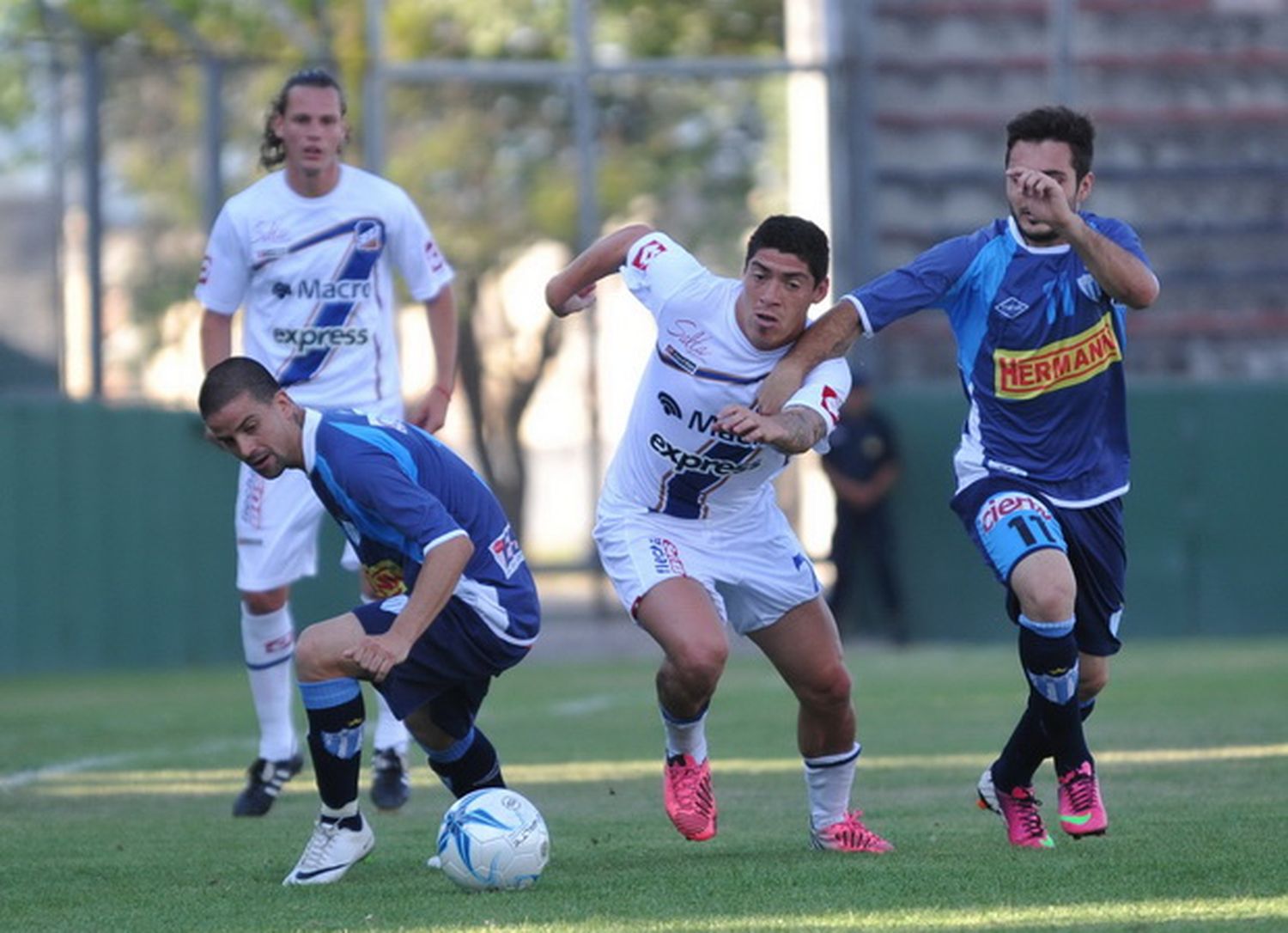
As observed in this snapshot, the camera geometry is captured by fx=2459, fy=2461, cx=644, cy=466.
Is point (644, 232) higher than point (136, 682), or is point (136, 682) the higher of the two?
point (644, 232)

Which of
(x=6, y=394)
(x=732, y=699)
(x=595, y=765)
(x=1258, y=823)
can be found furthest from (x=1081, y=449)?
(x=6, y=394)

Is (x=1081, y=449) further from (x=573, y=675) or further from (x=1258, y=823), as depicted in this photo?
(x=573, y=675)

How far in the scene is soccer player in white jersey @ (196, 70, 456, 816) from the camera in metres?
8.88

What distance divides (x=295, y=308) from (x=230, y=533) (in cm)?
803

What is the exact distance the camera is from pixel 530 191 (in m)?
20.2

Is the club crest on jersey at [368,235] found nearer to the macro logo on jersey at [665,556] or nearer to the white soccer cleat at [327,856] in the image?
the macro logo on jersey at [665,556]

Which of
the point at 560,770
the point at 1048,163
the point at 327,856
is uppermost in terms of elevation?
the point at 1048,163

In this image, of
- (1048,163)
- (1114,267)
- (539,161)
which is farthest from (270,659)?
(539,161)

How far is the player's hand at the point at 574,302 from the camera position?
7.54 metres

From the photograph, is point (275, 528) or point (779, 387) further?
point (275, 528)

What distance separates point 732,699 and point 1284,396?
631 centimetres

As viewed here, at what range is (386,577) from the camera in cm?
686

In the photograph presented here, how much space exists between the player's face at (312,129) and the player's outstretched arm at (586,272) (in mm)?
1530

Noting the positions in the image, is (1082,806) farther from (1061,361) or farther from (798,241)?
(798,241)
